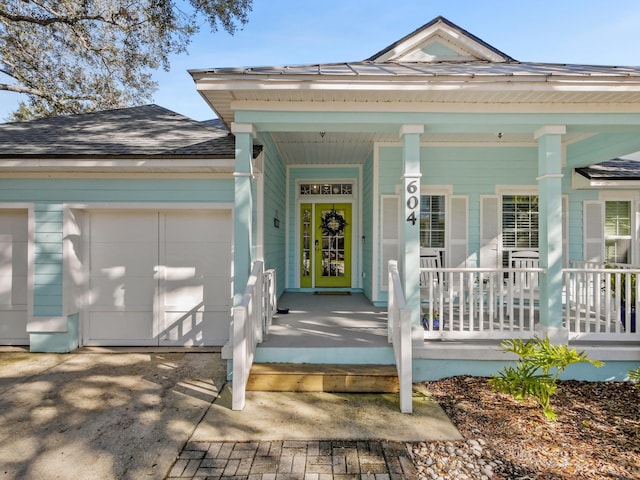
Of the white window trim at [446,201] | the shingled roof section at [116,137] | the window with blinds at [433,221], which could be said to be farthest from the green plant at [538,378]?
the shingled roof section at [116,137]

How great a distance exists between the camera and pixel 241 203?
3.70m

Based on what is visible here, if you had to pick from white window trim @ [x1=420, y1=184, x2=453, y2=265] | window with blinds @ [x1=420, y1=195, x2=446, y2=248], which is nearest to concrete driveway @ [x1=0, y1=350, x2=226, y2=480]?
window with blinds @ [x1=420, y1=195, x2=446, y2=248]

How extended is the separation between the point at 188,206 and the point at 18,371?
8.65 feet

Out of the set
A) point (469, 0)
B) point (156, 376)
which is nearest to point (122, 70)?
point (469, 0)

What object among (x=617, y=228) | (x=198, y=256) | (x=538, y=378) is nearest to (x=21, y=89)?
(x=198, y=256)

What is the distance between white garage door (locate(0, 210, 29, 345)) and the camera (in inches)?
190

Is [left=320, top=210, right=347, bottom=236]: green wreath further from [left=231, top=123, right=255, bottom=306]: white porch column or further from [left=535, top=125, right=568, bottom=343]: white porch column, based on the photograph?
[left=535, top=125, right=568, bottom=343]: white porch column

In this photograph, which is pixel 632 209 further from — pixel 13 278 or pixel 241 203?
pixel 13 278

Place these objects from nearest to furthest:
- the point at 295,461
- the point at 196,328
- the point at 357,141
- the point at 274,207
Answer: the point at 295,461
the point at 196,328
the point at 357,141
the point at 274,207

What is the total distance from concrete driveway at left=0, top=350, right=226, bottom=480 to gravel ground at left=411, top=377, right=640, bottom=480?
1925 millimetres

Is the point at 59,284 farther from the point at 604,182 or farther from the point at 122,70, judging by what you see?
the point at 122,70

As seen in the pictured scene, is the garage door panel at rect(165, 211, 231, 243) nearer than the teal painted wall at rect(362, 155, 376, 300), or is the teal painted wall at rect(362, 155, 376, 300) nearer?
the garage door panel at rect(165, 211, 231, 243)

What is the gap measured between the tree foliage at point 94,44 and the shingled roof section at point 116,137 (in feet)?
15.6

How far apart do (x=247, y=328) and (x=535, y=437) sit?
96.4 inches
